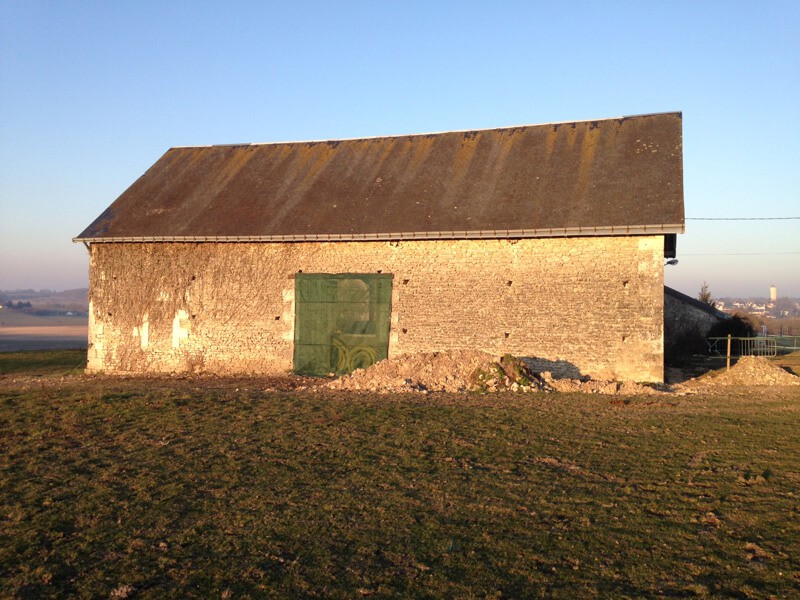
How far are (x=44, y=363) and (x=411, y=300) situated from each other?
12965 mm

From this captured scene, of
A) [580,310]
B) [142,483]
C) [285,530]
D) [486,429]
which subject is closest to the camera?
[285,530]

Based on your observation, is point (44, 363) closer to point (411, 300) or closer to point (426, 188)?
point (411, 300)

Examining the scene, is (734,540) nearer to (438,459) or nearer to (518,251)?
(438,459)

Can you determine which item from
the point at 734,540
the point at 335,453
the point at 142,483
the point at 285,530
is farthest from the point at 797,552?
the point at 142,483

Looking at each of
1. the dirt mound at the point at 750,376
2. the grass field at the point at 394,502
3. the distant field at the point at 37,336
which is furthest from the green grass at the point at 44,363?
the dirt mound at the point at 750,376

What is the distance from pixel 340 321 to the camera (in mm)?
16922

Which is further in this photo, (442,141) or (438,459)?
(442,141)

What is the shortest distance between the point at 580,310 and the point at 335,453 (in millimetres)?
8590

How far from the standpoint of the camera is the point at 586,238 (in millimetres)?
15062

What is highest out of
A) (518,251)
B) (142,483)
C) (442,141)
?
A: (442,141)

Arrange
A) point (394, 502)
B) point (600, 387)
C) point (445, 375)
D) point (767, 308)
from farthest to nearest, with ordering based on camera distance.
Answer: point (767, 308)
point (445, 375)
point (600, 387)
point (394, 502)

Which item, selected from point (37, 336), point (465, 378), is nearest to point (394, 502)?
point (465, 378)

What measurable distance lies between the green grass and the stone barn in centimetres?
186

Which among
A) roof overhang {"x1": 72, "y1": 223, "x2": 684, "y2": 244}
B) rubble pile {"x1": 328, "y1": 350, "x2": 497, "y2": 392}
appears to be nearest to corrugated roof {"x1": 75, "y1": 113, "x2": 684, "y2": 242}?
roof overhang {"x1": 72, "y1": 223, "x2": 684, "y2": 244}
